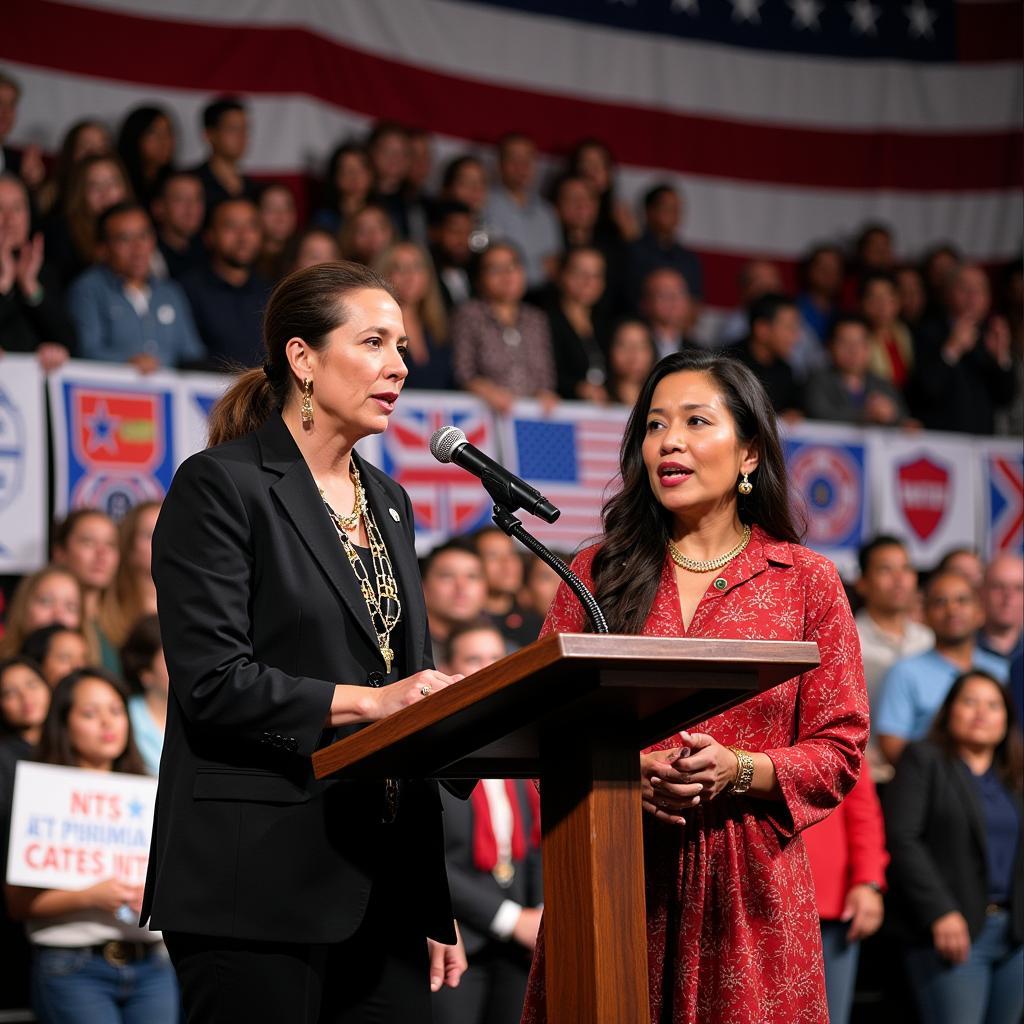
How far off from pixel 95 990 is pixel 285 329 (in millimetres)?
2311

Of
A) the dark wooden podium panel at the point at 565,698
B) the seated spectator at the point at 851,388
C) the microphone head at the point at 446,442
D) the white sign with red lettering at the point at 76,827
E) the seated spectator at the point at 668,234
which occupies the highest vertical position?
the seated spectator at the point at 668,234

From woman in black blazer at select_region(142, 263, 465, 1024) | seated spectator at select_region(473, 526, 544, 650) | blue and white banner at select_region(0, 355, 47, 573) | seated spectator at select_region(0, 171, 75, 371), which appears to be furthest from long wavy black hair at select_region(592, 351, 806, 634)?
seated spectator at select_region(0, 171, 75, 371)

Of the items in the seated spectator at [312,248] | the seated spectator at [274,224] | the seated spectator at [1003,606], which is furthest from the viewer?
the seated spectator at [274,224]

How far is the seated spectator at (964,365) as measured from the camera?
8891mm

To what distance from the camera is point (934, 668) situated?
237 inches

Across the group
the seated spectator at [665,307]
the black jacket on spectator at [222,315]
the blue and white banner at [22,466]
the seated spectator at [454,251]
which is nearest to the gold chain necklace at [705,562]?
the blue and white banner at [22,466]

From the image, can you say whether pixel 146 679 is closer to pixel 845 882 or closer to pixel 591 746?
pixel 845 882

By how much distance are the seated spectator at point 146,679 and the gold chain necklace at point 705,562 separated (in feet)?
8.09

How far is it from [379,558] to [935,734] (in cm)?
332

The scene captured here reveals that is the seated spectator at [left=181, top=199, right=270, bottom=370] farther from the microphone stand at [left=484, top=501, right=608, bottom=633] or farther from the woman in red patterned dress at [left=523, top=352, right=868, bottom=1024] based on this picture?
the microphone stand at [left=484, top=501, right=608, bottom=633]

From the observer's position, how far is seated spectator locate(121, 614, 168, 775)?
4773 millimetres

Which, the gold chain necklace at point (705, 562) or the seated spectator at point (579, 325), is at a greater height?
the seated spectator at point (579, 325)

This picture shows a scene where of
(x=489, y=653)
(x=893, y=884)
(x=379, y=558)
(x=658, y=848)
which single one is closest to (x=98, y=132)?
(x=489, y=653)

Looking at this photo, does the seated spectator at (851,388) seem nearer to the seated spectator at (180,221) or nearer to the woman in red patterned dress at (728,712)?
the seated spectator at (180,221)
